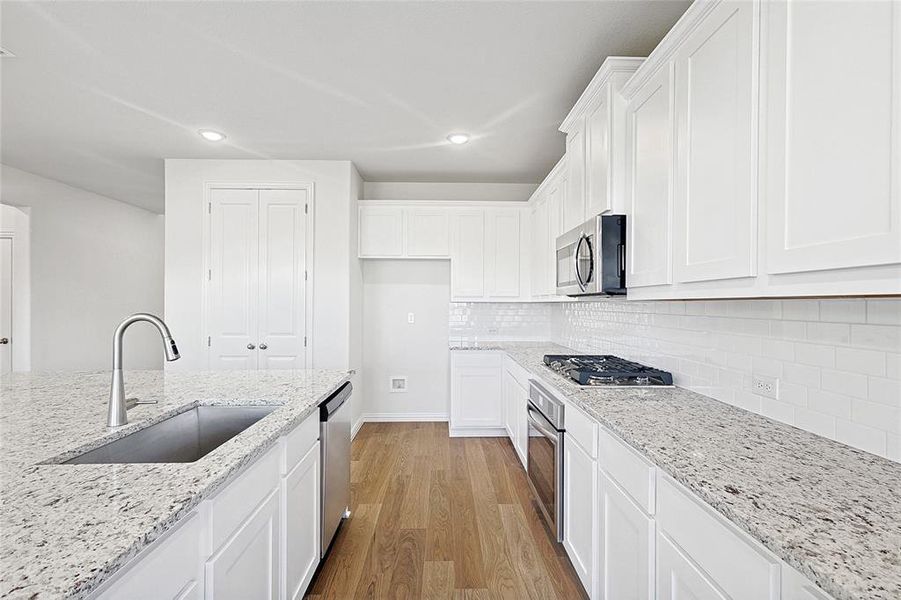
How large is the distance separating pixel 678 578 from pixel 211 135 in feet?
12.8

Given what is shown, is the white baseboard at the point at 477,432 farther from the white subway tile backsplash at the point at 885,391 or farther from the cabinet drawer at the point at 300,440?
the white subway tile backsplash at the point at 885,391

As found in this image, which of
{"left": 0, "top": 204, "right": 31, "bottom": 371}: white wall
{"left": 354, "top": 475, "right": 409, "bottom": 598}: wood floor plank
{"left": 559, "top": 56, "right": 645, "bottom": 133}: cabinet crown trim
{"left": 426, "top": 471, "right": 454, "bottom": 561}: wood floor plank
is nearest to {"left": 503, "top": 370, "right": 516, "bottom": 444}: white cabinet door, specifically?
{"left": 426, "top": 471, "right": 454, "bottom": 561}: wood floor plank

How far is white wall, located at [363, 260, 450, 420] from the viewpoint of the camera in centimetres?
477

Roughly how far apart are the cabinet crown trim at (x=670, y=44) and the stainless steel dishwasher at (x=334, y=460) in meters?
2.06

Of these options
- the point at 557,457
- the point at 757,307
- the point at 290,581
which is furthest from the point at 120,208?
the point at 757,307

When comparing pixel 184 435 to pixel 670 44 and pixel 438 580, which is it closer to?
pixel 438 580

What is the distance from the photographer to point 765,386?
61.0 inches

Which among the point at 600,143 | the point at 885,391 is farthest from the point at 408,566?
the point at 600,143

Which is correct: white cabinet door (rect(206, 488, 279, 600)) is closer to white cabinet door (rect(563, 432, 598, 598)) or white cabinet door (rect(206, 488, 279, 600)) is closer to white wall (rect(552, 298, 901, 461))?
white cabinet door (rect(563, 432, 598, 598))

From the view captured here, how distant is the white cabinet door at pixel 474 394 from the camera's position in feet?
13.7

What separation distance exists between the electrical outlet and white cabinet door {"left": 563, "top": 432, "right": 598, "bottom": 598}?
0.66m

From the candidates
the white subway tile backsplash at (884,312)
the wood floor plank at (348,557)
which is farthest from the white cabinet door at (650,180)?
the wood floor plank at (348,557)

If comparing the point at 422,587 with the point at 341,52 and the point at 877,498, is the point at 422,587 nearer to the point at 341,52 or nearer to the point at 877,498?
the point at 877,498

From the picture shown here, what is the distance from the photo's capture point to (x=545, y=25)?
2021 millimetres
